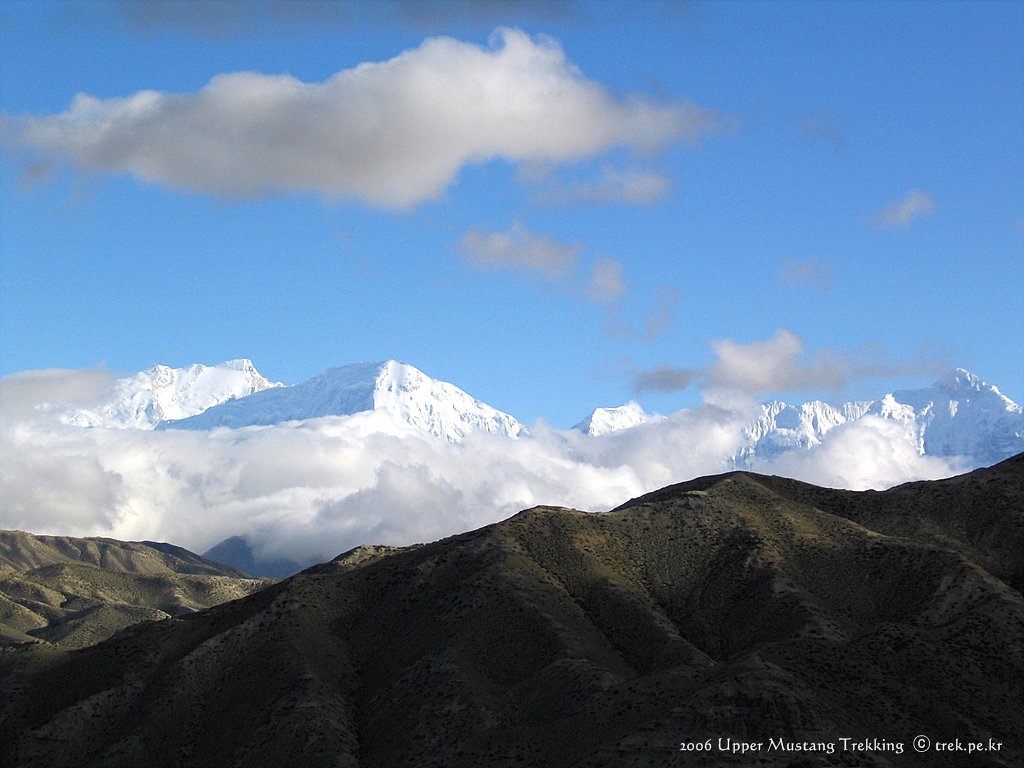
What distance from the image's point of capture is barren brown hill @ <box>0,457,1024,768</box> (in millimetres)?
133000

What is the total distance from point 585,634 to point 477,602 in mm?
16431

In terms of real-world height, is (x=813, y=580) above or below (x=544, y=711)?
above

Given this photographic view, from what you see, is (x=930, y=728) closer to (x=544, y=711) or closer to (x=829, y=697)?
(x=829, y=697)

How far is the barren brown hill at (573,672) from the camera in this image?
13300cm

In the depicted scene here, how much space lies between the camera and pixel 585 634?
177875 millimetres

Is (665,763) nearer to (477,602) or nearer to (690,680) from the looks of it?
(690,680)

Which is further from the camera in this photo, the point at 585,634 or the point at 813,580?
the point at 813,580

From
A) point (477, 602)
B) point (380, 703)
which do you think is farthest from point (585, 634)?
point (380, 703)

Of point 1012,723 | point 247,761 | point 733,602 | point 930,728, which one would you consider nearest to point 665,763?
point 930,728

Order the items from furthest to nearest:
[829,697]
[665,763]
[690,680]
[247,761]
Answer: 1. [247,761]
2. [690,680]
3. [829,697]
4. [665,763]

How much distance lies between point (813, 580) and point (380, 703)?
2670 inches

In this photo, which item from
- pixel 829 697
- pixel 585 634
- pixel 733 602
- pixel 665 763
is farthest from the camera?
pixel 733 602

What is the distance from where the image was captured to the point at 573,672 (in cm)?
15850

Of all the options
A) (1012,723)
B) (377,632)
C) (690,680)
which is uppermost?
(377,632)
